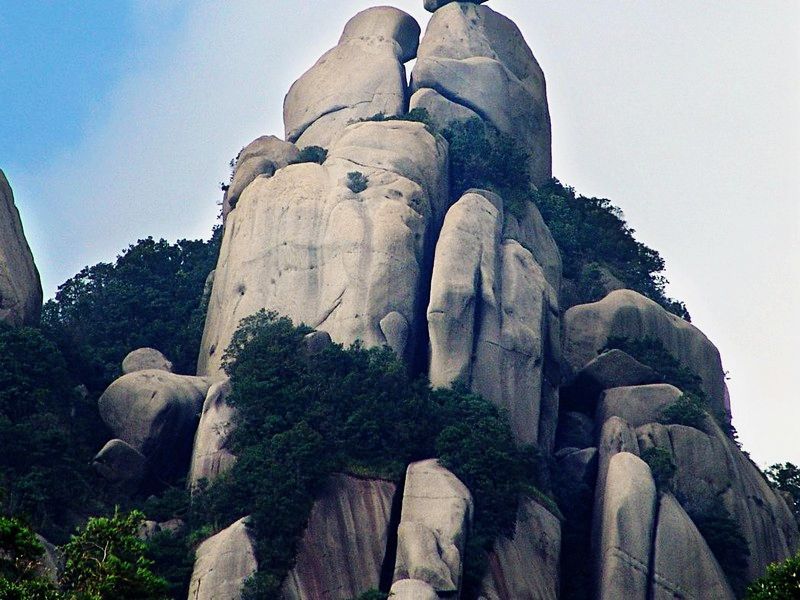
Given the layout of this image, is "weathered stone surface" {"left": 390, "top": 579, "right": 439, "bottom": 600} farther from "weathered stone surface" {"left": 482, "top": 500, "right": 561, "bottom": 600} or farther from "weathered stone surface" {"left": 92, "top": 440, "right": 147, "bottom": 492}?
"weathered stone surface" {"left": 92, "top": 440, "right": 147, "bottom": 492}

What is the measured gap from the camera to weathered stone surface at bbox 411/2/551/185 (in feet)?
228

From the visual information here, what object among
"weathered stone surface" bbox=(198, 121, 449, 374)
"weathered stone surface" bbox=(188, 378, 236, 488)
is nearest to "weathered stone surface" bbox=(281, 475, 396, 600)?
"weathered stone surface" bbox=(188, 378, 236, 488)

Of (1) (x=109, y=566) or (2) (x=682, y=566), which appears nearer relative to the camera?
(1) (x=109, y=566)

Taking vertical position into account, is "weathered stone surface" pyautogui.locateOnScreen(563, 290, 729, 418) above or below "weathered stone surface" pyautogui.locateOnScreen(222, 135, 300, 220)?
below

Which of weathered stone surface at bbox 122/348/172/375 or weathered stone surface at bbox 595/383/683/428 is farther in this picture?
weathered stone surface at bbox 122/348/172/375

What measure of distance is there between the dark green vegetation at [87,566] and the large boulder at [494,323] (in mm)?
18652

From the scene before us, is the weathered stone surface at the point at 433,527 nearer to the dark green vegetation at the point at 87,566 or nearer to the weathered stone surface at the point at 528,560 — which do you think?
the weathered stone surface at the point at 528,560

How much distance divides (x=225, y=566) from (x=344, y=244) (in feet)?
46.5

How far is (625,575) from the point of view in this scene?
52.3 meters

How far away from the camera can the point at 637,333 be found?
211 feet

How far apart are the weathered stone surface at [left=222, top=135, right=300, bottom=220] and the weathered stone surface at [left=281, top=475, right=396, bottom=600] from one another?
689 inches

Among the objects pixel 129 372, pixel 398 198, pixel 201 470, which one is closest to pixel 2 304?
pixel 129 372

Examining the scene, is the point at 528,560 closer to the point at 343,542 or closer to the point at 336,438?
the point at 343,542

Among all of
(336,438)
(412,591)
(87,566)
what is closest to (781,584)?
(412,591)
